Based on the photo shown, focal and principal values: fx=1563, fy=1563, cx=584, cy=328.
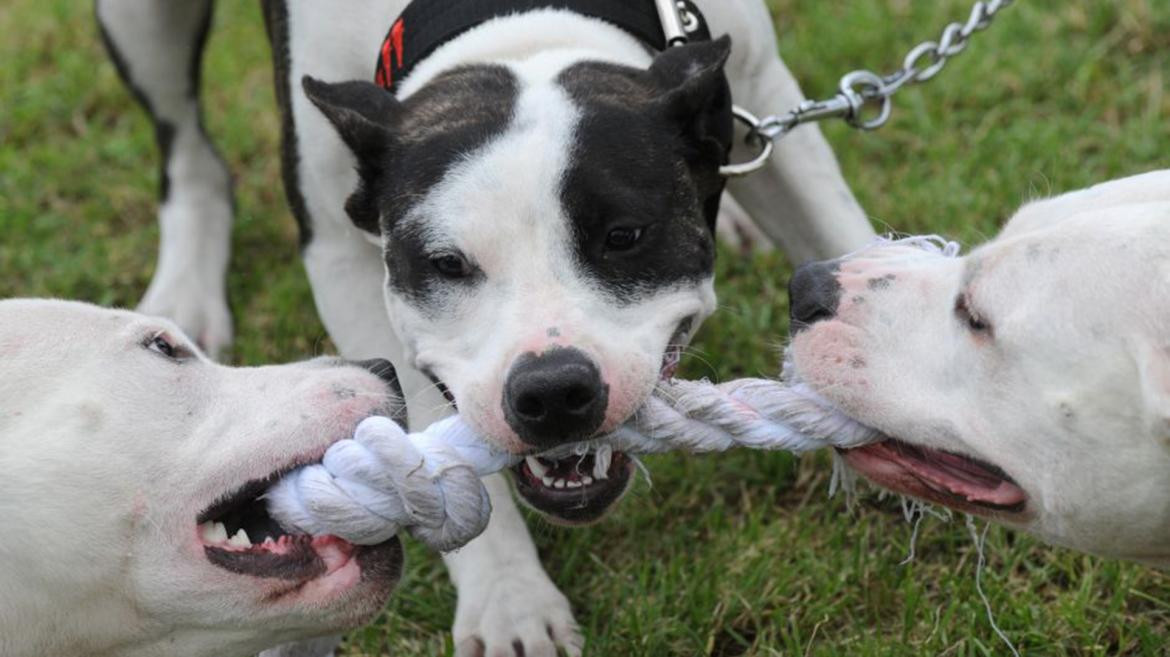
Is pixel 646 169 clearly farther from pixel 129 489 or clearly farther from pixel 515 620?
pixel 129 489

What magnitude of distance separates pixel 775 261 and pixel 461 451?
2.24 metres

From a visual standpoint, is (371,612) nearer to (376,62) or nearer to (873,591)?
(873,591)

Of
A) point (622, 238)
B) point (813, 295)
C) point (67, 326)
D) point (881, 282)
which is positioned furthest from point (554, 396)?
point (67, 326)

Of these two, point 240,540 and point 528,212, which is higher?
point 528,212

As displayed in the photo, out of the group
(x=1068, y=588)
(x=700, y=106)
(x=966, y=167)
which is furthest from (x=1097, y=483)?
(x=966, y=167)

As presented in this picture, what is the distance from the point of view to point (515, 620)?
12.1ft

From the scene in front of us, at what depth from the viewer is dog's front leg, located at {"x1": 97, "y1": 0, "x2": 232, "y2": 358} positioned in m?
5.15

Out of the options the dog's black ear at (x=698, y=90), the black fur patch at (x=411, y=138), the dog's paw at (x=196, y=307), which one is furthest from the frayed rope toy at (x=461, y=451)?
the dog's paw at (x=196, y=307)

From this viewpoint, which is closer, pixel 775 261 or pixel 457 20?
pixel 457 20

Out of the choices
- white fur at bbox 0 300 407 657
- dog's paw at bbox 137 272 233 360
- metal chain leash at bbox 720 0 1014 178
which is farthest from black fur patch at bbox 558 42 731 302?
dog's paw at bbox 137 272 233 360

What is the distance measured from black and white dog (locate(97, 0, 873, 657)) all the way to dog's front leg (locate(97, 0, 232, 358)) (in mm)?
1079

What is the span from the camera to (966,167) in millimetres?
5145

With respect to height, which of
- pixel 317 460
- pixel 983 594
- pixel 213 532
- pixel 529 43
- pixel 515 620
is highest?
pixel 529 43

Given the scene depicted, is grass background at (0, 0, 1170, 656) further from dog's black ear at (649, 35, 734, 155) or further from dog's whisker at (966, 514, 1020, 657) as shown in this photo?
dog's black ear at (649, 35, 734, 155)
